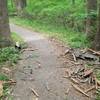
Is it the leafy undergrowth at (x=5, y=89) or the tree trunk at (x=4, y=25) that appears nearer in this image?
the leafy undergrowth at (x=5, y=89)

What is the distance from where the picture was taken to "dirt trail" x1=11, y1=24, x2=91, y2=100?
708 cm

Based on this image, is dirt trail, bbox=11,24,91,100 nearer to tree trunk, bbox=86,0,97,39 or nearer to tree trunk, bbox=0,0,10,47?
tree trunk, bbox=0,0,10,47

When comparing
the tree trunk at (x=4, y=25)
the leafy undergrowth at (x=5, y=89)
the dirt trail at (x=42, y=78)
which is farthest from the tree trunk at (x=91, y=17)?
the leafy undergrowth at (x=5, y=89)

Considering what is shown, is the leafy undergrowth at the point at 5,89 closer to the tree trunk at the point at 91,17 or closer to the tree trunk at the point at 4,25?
the tree trunk at the point at 4,25

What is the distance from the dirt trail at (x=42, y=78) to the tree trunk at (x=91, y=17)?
2323 millimetres

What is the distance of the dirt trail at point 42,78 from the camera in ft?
23.2

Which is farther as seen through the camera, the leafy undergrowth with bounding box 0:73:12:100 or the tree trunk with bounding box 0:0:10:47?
the tree trunk with bounding box 0:0:10:47

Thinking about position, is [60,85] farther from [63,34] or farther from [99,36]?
[63,34]

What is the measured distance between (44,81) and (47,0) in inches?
590

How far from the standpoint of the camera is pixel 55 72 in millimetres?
8648

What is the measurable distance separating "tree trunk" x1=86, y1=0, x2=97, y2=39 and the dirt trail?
2.32 meters

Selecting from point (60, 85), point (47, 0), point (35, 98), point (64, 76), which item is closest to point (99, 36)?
point (64, 76)

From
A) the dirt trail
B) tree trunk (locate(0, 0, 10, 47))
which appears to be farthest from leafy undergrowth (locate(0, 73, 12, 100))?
tree trunk (locate(0, 0, 10, 47))

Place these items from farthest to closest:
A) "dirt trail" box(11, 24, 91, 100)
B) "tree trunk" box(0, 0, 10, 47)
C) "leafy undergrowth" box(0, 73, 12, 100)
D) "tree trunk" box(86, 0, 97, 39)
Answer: "tree trunk" box(86, 0, 97, 39)
"tree trunk" box(0, 0, 10, 47)
"dirt trail" box(11, 24, 91, 100)
"leafy undergrowth" box(0, 73, 12, 100)
